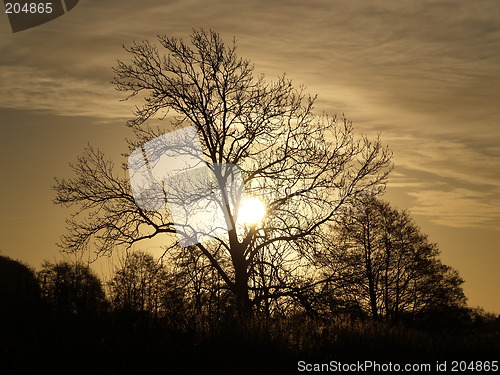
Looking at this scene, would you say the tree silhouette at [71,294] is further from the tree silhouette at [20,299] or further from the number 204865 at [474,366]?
the number 204865 at [474,366]

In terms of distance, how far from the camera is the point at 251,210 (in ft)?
72.5

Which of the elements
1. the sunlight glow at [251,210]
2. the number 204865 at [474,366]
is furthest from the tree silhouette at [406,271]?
the number 204865 at [474,366]

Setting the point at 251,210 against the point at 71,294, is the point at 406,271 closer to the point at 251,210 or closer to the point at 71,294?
the point at 251,210

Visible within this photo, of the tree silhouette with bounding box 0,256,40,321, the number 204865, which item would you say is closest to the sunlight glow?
the tree silhouette with bounding box 0,256,40,321

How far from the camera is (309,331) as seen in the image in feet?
41.5

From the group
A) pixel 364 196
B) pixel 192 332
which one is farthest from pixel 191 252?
pixel 192 332

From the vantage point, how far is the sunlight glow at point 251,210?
2202 cm

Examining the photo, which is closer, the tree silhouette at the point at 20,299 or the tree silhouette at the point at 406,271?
the tree silhouette at the point at 20,299

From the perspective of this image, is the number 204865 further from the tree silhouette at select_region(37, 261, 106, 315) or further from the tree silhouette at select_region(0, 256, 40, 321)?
the tree silhouette at select_region(0, 256, 40, 321)

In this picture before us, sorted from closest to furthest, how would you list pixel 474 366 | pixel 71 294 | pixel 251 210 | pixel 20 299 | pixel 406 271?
pixel 474 366, pixel 71 294, pixel 20 299, pixel 251 210, pixel 406 271

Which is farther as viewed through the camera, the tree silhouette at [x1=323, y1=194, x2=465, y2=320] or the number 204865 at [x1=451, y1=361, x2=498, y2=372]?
the tree silhouette at [x1=323, y1=194, x2=465, y2=320]

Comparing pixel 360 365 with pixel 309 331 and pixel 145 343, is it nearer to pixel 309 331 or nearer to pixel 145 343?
pixel 309 331

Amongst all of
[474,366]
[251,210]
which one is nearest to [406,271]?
[251,210]

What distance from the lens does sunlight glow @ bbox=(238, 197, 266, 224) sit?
22.0 m
